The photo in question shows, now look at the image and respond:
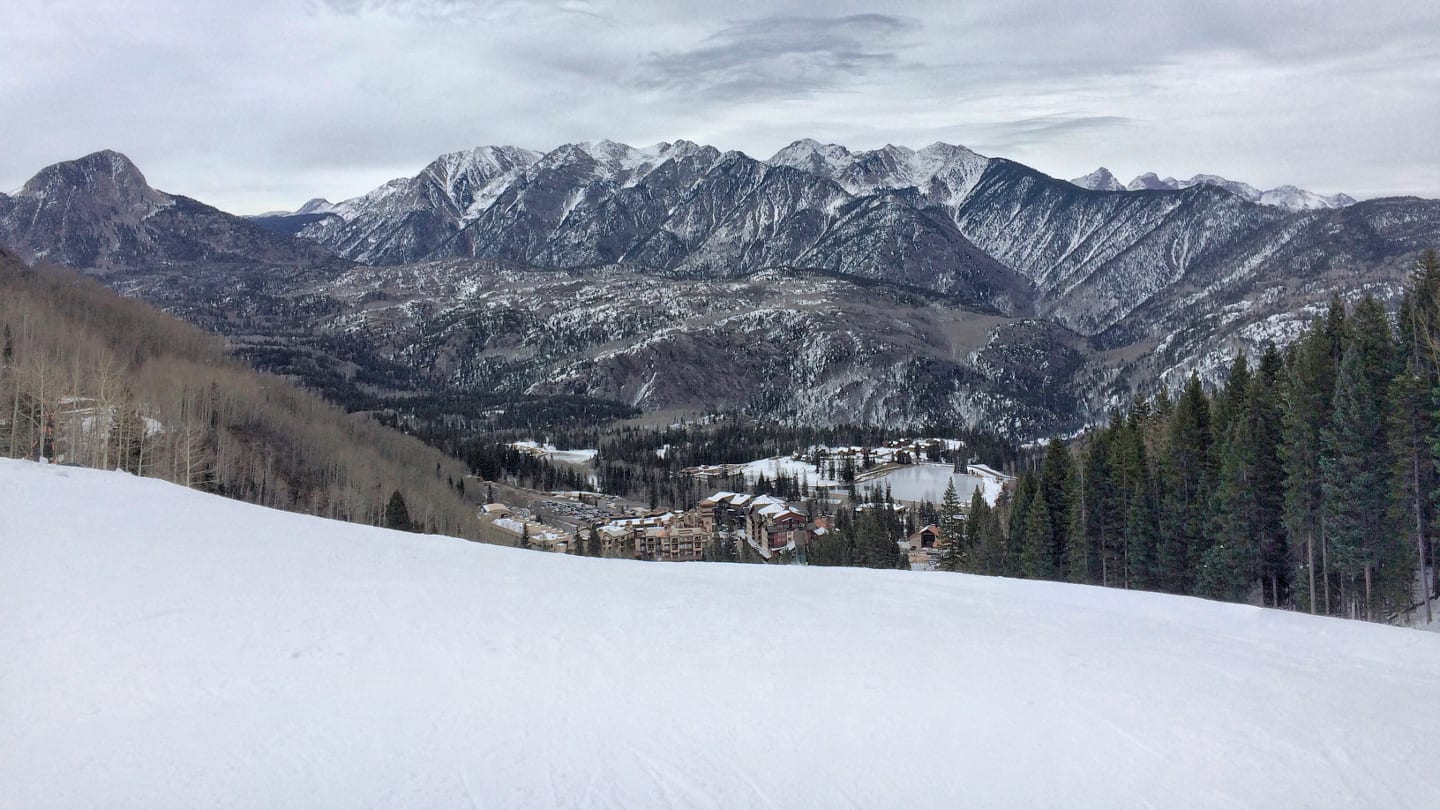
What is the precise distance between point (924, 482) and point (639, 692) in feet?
461

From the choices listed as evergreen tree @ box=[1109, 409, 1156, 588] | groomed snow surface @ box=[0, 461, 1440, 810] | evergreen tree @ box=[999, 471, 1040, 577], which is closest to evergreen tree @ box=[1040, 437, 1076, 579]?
evergreen tree @ box=[999, 471, 1040, 577]

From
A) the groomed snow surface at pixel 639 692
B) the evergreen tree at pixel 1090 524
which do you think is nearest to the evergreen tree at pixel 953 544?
the evergreen tree at pixel 1090 524

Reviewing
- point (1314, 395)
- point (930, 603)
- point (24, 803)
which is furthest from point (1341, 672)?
point (1314, 395)

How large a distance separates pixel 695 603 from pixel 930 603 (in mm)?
4209

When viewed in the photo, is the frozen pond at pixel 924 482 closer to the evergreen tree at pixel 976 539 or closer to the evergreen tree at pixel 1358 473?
the evergreen tree at pixel 976 539

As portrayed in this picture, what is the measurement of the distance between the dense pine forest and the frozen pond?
8421cm

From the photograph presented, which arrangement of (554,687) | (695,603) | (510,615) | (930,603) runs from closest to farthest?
(554,687)
(510,615)
(695,603)
(930,603)

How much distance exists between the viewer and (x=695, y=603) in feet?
44.6

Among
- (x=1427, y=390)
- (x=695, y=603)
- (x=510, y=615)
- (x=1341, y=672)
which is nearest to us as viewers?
(x=1341, y=672)

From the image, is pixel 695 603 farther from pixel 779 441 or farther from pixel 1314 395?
pixel 779 441

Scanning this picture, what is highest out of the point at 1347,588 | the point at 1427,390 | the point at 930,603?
the point at 1427,390

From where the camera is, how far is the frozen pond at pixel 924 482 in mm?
133500

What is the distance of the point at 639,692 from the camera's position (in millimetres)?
9828

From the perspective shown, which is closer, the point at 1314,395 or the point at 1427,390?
the point at 1427,390
